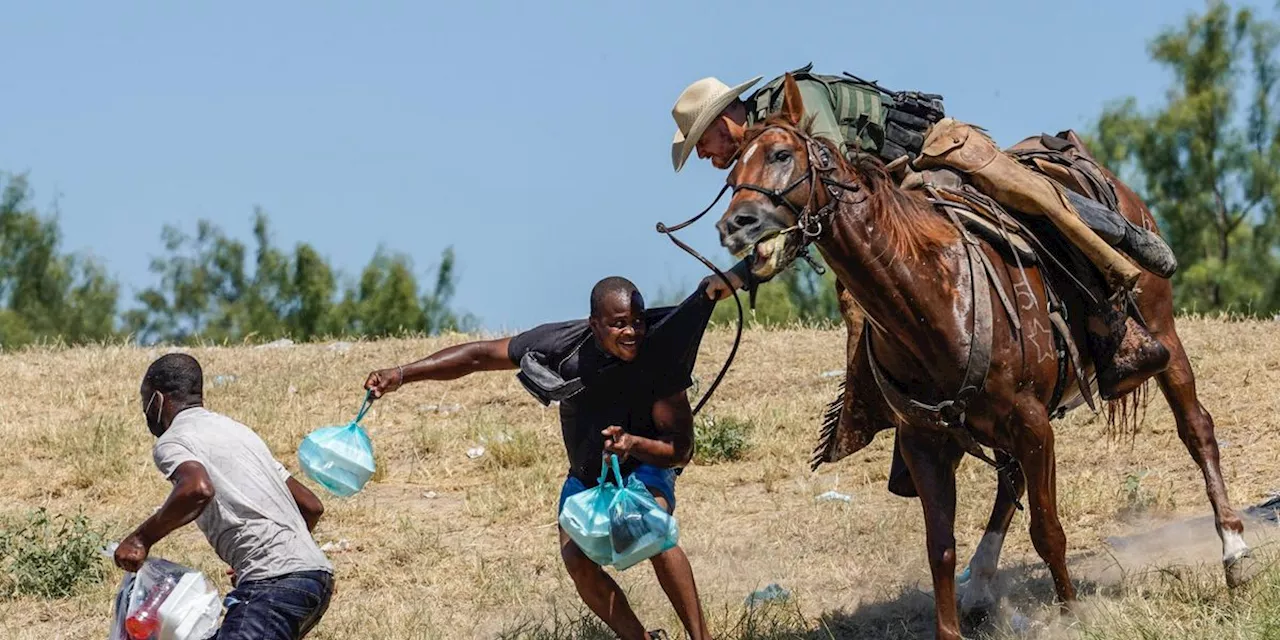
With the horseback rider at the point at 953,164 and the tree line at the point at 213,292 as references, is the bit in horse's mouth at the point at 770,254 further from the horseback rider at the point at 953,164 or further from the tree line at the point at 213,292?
the tree line at the point at 213,292

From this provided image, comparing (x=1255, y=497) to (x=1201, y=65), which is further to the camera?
(x=1201, y=65)

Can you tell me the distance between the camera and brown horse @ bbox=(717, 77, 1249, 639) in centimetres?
649

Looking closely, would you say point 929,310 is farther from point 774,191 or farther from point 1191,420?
point 1191,420

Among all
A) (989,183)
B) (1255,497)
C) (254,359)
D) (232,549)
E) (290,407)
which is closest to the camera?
(232,549)

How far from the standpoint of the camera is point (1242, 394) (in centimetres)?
1141

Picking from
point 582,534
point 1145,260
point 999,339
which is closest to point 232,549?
point 582,534

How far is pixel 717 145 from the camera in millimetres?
7441

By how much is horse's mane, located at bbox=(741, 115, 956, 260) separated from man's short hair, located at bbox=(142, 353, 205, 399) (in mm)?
2250

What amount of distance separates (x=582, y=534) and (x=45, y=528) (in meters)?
4.55

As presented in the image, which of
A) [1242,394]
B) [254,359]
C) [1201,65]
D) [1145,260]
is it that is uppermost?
[1201,65]

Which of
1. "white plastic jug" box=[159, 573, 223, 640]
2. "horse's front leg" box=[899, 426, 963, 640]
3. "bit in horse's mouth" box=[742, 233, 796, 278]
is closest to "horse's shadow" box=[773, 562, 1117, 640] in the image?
"horse's front leg" box=[899, 426, 963, 640]

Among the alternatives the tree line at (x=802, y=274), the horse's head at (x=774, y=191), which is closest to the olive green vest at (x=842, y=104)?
the horse's head at (x=774, y=191)

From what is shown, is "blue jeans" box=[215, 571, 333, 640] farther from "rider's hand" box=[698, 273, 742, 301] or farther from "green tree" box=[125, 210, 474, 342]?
"green tree" box=[125, 210, 474, 342]

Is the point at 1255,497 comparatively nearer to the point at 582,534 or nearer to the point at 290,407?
the point at 582,534
